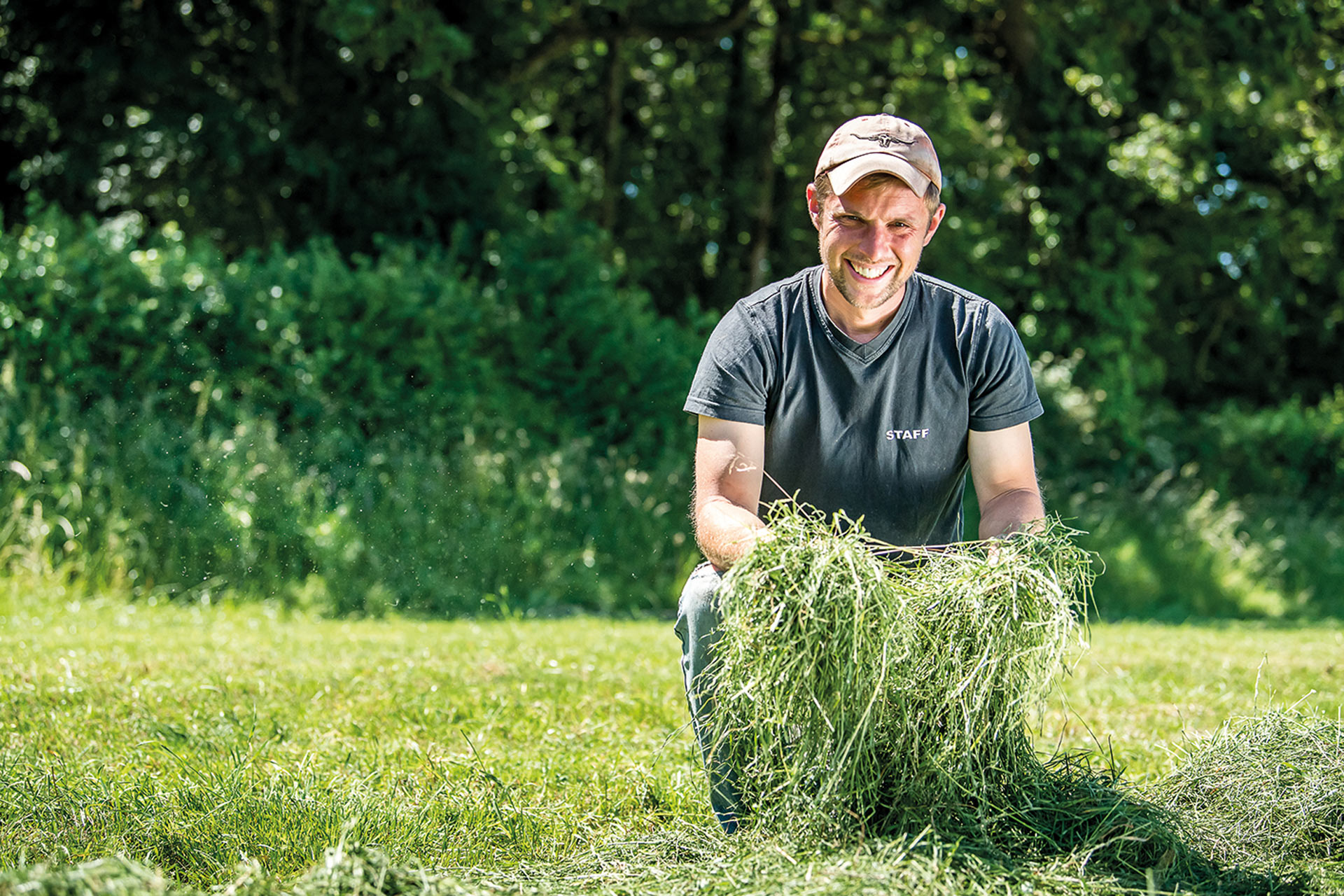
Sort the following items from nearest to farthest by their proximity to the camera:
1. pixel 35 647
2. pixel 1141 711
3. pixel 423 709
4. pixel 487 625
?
1. pixel 423 709
2. pixel 1141 711
3. pixel 35 647
4. pixel 487 625

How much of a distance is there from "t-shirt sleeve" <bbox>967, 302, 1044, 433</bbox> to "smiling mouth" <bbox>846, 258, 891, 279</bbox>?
33 cm

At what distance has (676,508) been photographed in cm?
957

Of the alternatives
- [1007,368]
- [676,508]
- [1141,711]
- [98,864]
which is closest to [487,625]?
[676,508]

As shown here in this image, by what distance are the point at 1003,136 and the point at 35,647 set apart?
12.1m

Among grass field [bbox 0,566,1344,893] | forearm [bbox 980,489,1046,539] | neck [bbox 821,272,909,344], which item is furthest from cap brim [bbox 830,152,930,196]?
grass field [bbox 0,566,1344,893]

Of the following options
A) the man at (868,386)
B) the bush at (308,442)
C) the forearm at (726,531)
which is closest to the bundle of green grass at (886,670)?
the forearm at (726,531)

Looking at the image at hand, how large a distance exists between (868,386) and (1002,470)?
425 mm

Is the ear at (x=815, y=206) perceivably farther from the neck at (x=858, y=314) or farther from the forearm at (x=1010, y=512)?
the forearm at (x=1010, y=512)

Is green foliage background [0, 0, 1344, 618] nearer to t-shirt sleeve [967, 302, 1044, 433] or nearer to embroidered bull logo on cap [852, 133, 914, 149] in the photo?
t-shirt sleeve [967, 302, 1044, 433]

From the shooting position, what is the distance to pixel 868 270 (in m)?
3.29

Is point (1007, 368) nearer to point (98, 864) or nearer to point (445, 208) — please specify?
point (98, 864)

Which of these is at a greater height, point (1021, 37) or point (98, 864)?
point (1021, 37)

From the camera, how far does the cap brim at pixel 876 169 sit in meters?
3.20

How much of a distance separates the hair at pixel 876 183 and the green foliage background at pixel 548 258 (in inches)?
215
